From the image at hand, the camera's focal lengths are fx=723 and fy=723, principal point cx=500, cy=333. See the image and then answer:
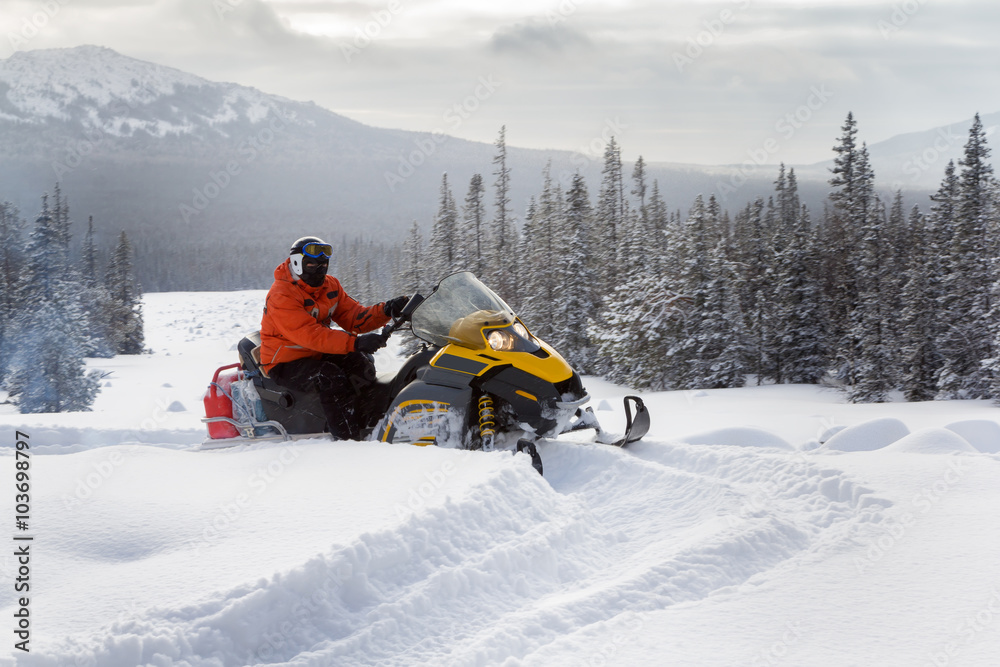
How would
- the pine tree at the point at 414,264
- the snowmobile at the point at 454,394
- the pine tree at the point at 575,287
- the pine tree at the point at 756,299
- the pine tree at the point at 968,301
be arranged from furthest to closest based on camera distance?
the pine tree at the point at 414,264, the pine tree at the point at 575,287, the pine tree at the point at 756,299, the pine tree at the point at 968,301, the snowmobile at the point at 454,394

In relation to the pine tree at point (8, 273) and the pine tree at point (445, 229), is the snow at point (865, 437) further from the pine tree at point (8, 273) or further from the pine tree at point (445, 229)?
the pine tree at point (8, 273)

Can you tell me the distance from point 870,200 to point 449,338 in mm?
49625

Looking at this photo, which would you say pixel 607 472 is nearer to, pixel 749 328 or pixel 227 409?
pixel 227 409

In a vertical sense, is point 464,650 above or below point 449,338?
below

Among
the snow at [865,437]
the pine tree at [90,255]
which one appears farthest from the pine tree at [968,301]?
the pine tree at [90,255]

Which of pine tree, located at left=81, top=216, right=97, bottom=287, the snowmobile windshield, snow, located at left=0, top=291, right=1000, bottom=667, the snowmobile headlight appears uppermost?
pine tree, located at left=81, top=216, right=97, bottom=287

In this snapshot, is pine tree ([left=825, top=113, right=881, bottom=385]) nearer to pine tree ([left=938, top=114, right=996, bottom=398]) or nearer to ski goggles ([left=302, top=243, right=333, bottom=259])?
pine tree ([left=938, top=114, right=996, bottom=398])

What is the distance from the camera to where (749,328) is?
3616 cm

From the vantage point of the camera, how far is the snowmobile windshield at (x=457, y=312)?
6.20 m

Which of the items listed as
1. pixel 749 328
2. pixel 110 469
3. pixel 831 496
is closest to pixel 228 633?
pixel 110 469

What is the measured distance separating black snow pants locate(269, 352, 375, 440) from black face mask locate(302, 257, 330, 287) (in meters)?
0.70

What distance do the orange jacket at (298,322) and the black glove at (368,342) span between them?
0.09 metres

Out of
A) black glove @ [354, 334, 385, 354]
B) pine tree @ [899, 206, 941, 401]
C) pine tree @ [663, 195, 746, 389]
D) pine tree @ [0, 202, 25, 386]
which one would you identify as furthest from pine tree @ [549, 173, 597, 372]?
black glove @ [354, 334, 385, 354]

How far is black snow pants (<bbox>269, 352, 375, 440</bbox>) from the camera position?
654 cm
